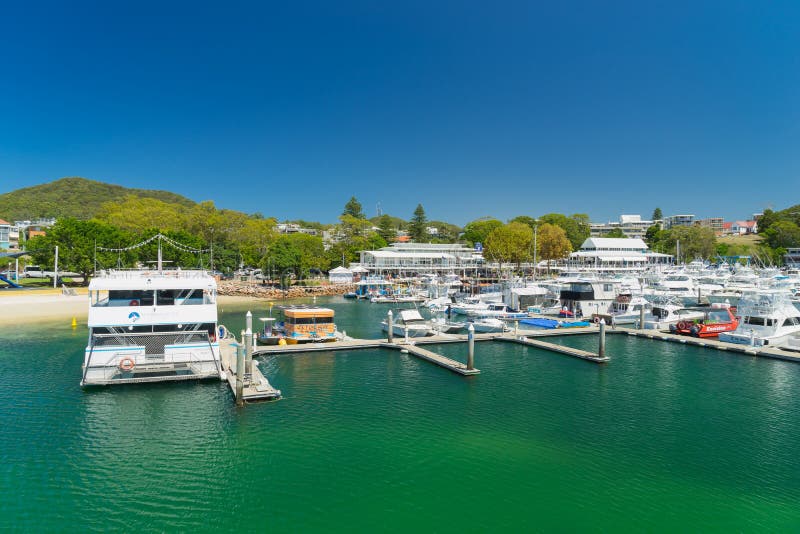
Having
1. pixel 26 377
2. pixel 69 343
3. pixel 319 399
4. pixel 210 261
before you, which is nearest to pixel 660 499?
pixel 319 399

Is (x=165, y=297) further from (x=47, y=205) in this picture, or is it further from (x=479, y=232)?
(x=47, y=205)

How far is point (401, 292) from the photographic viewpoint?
85750mm

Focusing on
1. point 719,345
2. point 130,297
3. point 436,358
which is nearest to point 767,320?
point 719,345

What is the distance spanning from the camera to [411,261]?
11588 cm

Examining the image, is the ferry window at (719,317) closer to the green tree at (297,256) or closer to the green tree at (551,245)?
the green tree at (297,256)

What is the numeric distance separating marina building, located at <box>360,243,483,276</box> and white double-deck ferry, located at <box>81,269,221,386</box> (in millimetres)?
84593

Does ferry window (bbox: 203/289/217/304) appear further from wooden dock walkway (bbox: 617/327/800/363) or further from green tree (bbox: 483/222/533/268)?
green tree (bbox: 483/222/533/268)

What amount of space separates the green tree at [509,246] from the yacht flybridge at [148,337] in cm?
8483

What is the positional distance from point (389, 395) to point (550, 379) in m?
10.7

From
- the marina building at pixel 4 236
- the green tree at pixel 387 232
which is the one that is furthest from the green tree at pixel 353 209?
the marina building at pixel 4 236

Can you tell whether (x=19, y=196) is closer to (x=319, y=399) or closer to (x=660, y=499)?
(x=319, y=399)

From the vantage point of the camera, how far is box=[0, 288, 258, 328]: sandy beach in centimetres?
5253

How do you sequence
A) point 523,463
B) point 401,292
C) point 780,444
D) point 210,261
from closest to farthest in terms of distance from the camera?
point 523,463
point 780,444
point 401,292
point 210,261

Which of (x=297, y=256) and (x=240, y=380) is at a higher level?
(x=297, y=256)
